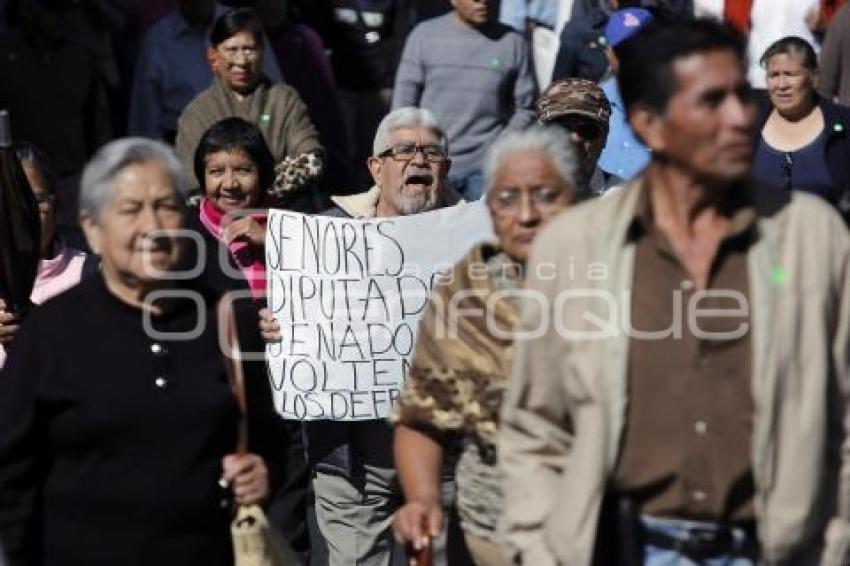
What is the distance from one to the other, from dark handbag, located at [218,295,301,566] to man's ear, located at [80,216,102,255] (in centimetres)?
34

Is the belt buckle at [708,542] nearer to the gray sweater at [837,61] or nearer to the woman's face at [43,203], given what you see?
the woman's face at [43,203]

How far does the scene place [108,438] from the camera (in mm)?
5859

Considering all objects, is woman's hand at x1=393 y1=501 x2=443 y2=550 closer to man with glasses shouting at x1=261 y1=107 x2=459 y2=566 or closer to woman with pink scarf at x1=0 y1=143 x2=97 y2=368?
man with glasses shouting at x1=261 y1=107 x2=459 y2=566

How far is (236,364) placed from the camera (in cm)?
598

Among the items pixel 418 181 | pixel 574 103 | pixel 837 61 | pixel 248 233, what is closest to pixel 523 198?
pixel 418 181

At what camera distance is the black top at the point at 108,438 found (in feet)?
19.2

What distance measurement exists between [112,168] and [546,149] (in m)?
1.11

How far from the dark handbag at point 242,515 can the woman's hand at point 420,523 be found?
34cm

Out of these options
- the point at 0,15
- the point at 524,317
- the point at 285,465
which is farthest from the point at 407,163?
the point at 0,15

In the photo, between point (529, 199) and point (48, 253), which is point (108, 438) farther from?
point (48, 253)

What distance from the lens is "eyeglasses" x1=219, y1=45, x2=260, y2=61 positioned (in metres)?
10.9

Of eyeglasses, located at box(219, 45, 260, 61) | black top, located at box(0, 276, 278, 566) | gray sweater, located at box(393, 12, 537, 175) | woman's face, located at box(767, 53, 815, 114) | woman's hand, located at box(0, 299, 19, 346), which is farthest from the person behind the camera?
gray sweater, located at box(393, 12, 537, 175)

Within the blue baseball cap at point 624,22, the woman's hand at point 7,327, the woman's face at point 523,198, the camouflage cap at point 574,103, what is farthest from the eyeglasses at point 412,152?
the blue baseball cap at point 624,22

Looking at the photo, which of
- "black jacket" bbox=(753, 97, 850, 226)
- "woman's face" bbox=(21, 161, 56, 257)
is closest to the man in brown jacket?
"woman's face" bbox=(21, 161, 56, 257)
